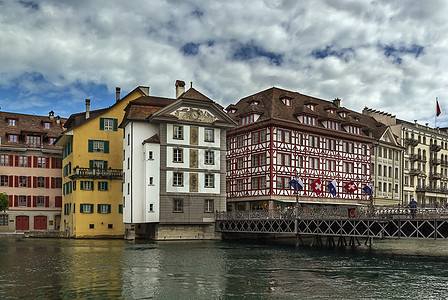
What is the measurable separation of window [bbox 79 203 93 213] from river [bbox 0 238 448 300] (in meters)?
15.5

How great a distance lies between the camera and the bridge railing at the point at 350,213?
38.2 metres

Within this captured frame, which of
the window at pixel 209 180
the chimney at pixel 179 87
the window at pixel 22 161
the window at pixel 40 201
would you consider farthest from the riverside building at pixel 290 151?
the window at pixel 22 161

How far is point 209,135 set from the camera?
5650 cm

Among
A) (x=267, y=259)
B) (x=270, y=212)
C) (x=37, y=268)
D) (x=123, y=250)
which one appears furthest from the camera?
(x=270, y=212)

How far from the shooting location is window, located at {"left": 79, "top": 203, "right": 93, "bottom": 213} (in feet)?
189

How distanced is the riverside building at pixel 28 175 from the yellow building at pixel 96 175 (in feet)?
23.2

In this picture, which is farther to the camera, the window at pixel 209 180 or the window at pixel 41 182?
the window at pixel 41 182

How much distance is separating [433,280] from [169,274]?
13.2 metres

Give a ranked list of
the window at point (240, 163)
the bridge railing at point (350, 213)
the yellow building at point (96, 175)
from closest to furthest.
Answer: the bridge railing at point (350, 213) → the yellow building at point (96, 175) → the window at point (240, 163)

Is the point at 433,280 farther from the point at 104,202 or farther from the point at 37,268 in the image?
the point at 104,202

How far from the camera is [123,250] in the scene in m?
41.9

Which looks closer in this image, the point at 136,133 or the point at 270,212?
the point at 270,212

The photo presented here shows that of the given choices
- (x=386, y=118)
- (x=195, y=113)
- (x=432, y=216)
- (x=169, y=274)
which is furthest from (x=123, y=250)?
(x=386, y=118)

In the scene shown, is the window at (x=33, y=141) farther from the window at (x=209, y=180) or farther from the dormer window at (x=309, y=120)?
the dormer window at (x=309, y=120)
